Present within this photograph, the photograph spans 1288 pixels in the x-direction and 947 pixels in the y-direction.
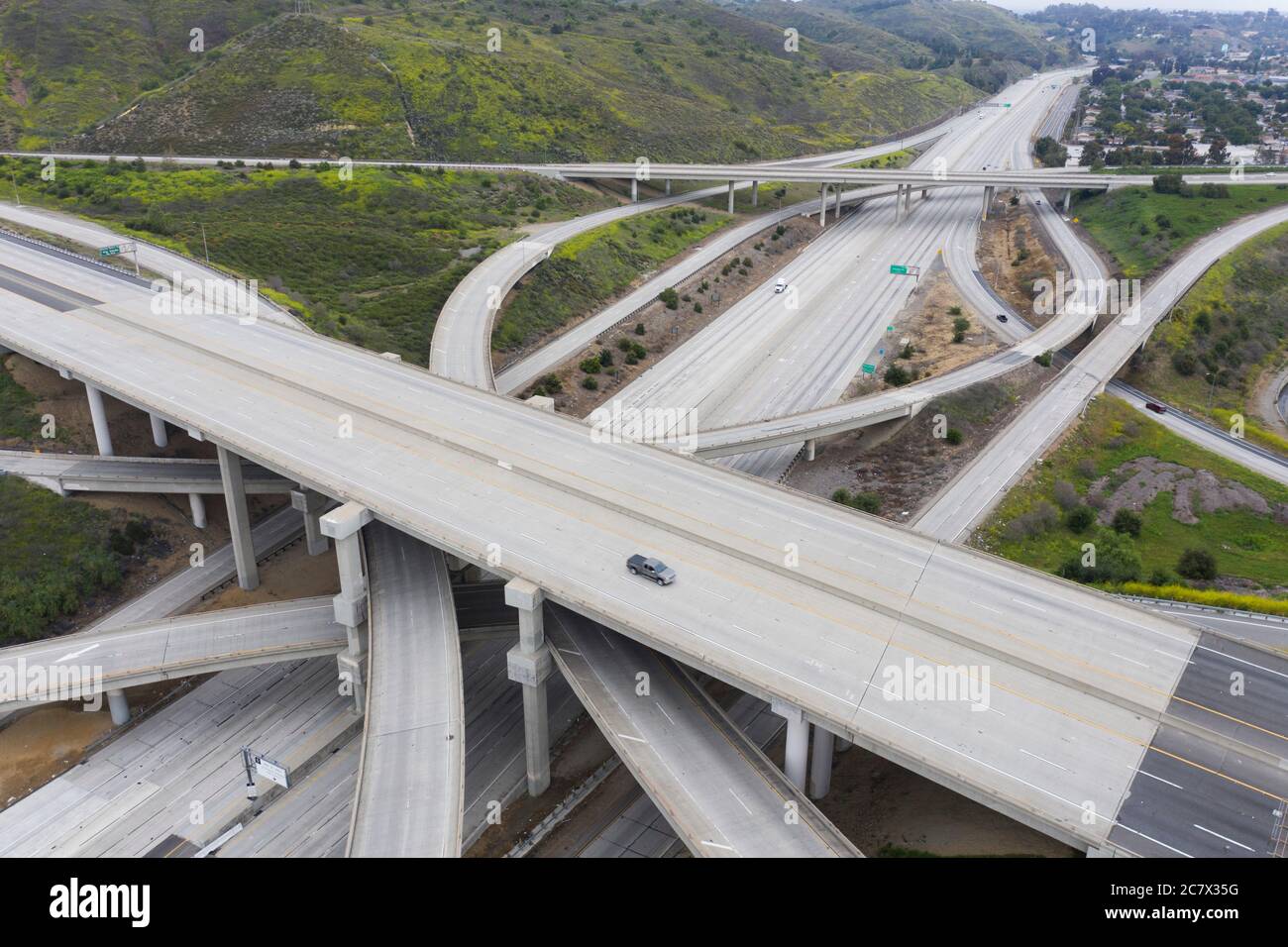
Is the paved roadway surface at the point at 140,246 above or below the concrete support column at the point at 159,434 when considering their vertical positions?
above

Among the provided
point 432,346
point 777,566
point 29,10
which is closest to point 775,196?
point 432,346

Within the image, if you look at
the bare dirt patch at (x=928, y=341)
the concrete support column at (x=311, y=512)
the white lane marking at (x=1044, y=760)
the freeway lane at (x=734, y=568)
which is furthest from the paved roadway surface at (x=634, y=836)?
the bare dirt patch at (x=928, y=341)

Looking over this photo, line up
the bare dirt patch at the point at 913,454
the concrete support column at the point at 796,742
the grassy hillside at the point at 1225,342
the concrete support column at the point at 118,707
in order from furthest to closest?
the grassy hillside at the point at 1225,342 < the bare dirt patch at the point at 913,454 < the concrete support column at the point at 118,707 < the concrete support column at the point at 796,742

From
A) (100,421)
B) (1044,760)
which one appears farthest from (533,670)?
(100,421)

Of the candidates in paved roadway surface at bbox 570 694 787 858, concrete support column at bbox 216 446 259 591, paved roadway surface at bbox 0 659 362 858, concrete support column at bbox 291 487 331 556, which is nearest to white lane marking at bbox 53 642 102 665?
paved roadway surface at bbox 0 659 362 858

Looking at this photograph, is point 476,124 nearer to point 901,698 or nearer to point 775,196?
point 775,196

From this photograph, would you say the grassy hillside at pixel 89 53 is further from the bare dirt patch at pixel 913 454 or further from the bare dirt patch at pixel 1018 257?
the bare dirt patch at pixel 1018 257

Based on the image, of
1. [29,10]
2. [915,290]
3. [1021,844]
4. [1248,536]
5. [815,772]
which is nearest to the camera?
[1021,844]

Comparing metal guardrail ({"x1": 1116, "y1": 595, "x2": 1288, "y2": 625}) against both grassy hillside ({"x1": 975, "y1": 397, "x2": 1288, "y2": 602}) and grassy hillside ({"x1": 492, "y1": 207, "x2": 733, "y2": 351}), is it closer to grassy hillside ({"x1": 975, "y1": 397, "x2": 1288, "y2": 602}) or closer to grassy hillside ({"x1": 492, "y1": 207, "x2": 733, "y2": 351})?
grassy hillside ({"x1": 975, "y1": 397, "x2": 1288, "y2": 602})
